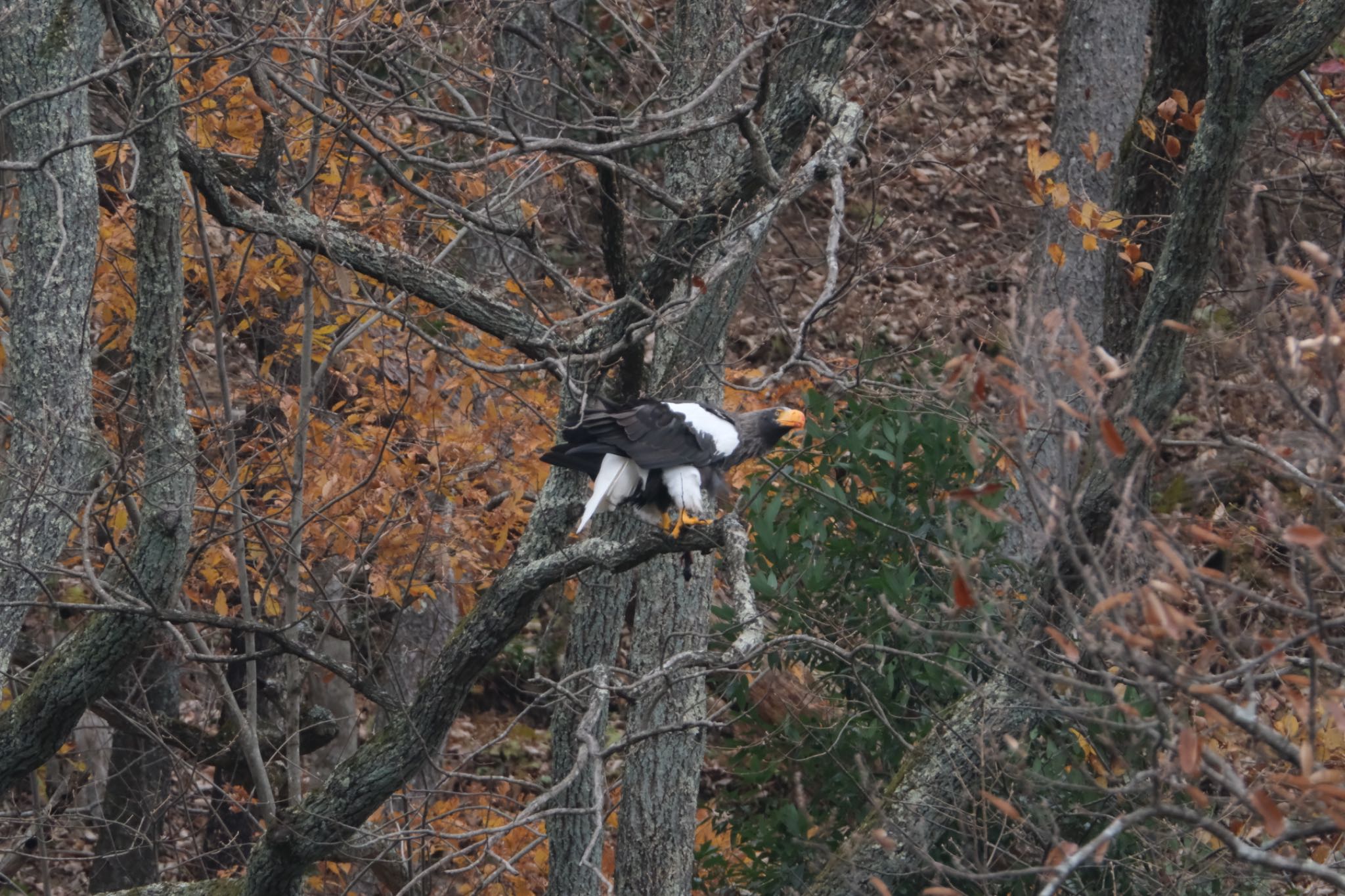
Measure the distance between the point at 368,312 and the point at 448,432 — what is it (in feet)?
2.45

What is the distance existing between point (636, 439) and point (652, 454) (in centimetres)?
8

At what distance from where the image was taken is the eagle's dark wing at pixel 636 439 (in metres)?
4.88

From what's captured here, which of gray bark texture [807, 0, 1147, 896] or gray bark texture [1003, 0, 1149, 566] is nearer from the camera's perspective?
gray bark texture [807, 0, 1147, 896]

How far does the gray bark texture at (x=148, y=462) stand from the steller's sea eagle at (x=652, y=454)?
125 cm

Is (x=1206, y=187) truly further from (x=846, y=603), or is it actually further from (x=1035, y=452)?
(x=846, y=603)

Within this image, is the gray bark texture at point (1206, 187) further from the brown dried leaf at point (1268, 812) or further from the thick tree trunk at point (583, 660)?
the brown dried leaf at point (1268, 812)

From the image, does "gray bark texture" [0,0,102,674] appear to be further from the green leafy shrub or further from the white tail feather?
the green leafy shrub

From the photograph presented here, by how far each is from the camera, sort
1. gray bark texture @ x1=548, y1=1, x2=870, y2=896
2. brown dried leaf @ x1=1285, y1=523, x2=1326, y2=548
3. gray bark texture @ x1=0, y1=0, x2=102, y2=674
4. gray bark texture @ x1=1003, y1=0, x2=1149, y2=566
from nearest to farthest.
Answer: brown dried leaf @ x1=1285, y1=523, x2=1326, y2=548 → gray bark texture @ x1=0, y1=0, x2=102, y2=674 → gray bark texture @ x1=548, y1=1, x2=870, y2=896 → gray bark texture @ x1=1003, y1=0, x2=1149, y2=566

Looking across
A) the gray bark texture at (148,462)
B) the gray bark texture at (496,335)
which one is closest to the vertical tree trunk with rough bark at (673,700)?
the gray bark texture at (496,335)

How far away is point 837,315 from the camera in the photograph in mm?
12219

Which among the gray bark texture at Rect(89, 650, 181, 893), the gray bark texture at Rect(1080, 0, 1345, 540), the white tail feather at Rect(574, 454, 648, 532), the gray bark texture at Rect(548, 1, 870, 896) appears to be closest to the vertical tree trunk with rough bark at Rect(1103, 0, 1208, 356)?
the gray bark texture at Rect(1080, 0, 1345, 540)

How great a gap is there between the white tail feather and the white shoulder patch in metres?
0.27

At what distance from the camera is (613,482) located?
501 cm

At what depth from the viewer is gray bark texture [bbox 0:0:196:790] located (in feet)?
14.2
